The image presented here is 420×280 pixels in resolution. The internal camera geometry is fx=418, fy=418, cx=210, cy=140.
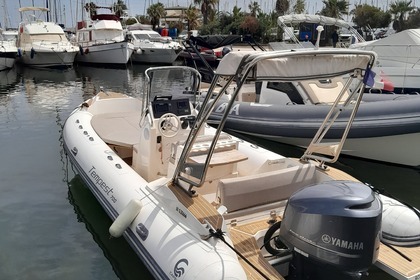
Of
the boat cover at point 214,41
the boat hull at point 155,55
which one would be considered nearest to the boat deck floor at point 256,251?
the boat cover at point 214,41

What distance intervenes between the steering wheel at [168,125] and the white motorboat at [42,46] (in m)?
20.1

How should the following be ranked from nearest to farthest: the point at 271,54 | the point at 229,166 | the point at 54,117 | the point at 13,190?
1. the point at 271,54
2. the point at 229,166
3. the point at 13,190
4. the point at 54,117

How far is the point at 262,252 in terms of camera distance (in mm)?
3471

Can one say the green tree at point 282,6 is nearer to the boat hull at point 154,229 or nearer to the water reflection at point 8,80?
the water reflection at point 8,80

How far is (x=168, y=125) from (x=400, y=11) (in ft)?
127

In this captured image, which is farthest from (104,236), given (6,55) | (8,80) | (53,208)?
(6,55)

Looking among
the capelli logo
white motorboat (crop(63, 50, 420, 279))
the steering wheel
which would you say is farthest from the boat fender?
the steering wheel

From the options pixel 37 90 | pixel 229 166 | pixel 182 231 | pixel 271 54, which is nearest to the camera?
pixel 271 54

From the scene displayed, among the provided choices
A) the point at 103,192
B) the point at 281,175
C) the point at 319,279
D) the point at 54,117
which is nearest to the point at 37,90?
the point at 54,117

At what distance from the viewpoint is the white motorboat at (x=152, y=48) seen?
81.4 feet

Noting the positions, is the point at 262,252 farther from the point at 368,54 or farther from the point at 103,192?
the point at 103,192

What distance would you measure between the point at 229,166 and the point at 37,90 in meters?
13.3

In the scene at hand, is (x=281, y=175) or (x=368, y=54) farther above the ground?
(x=368, y=54)

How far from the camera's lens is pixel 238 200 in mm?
3689
